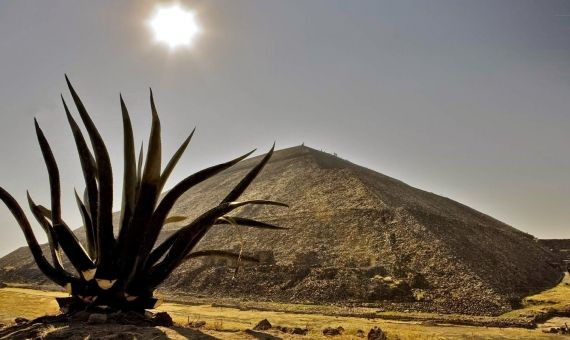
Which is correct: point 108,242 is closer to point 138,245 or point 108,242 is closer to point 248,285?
point 138,245

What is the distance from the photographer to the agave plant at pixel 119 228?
5.39 metres

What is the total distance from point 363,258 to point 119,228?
20.2 metres

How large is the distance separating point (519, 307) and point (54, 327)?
19380 millimetres

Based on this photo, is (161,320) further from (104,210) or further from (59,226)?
(59,226)

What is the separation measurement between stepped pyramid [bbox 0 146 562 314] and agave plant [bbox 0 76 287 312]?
1156 cm

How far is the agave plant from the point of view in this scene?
5.39 meters

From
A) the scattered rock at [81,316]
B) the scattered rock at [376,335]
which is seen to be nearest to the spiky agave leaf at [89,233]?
the scattered rock at [81,316]

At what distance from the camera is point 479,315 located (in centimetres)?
1652

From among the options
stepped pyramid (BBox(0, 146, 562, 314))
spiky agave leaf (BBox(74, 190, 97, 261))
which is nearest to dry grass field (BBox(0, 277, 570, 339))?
stepped pyramid (BBox(0, 146, 562, 314))

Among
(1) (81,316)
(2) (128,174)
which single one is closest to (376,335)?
(1) (81,316)

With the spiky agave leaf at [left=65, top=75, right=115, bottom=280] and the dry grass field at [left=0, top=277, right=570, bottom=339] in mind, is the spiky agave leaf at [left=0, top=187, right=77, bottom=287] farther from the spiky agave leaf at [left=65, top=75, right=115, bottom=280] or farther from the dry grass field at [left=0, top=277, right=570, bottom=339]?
the dry grass field at [left=0, top=277, right=570, bottom=339]

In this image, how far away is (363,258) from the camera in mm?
24000

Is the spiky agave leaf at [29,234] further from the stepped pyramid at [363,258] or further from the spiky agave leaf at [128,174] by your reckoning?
the stepped pyramid at [363,258]

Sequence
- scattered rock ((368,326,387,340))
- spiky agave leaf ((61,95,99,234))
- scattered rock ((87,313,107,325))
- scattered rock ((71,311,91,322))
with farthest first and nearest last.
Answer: scattered rock ((368,326,387,340)) → spiky agave leaf ((61,95,99,234)) → scattered rock ((71,311,91,322)) → scattered rock ((87,313,107,325))
